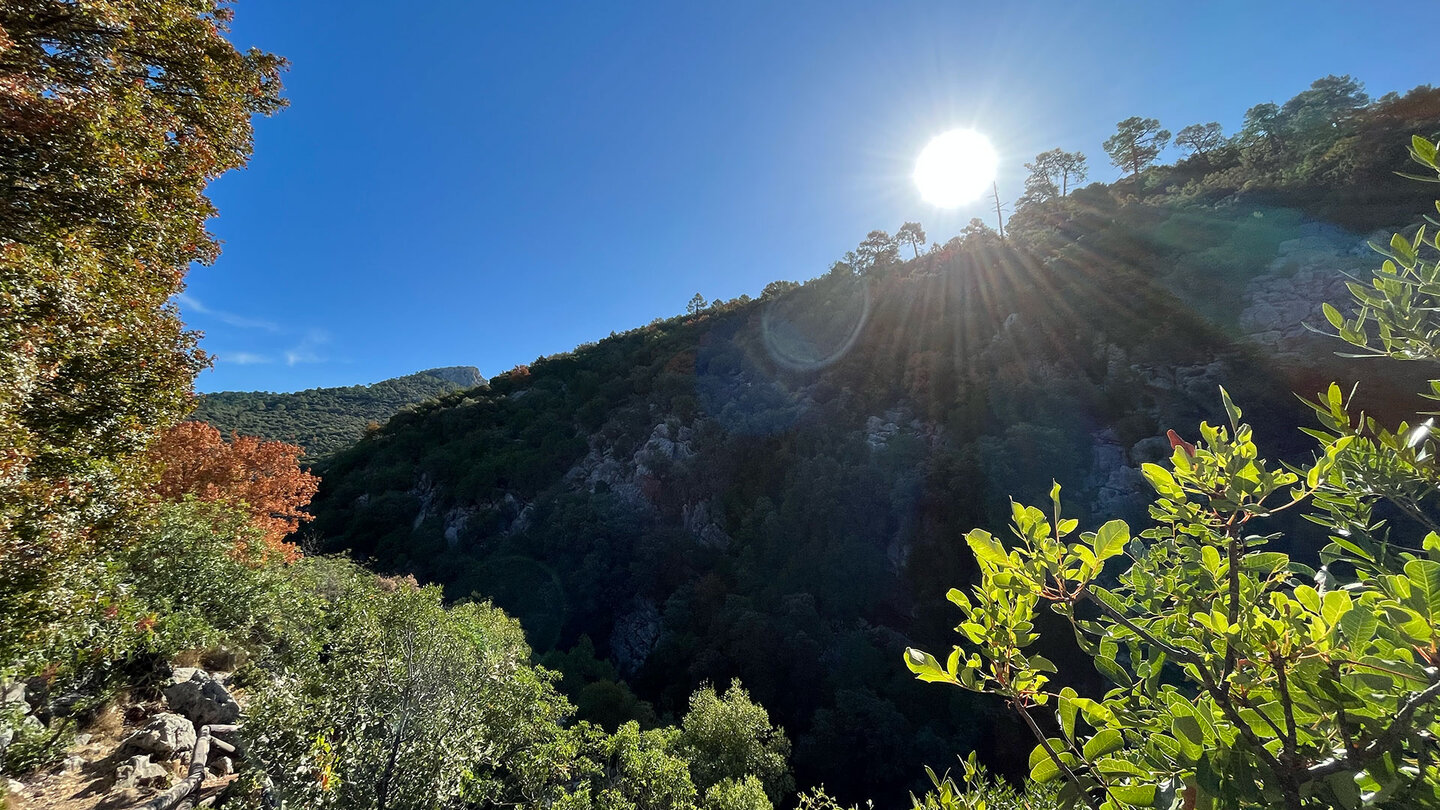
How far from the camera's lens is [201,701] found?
20.0 ft

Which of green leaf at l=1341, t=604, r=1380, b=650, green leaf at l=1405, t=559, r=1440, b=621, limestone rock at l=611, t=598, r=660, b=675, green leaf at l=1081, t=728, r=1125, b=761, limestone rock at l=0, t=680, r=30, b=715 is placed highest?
green leaf at l=1405, t=559, r=1440, b=621

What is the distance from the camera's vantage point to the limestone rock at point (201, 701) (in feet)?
19.8

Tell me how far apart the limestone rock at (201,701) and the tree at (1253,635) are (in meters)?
9.00

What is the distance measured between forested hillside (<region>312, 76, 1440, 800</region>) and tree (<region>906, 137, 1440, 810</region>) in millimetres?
12559

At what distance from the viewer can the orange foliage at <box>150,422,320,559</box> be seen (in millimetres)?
10969

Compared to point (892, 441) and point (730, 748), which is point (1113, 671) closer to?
point (730, 748)

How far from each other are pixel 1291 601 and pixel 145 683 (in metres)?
10.4

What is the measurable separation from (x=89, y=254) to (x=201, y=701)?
5.65m

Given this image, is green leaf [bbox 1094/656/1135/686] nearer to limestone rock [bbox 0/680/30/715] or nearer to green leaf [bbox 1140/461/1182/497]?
green leaf [bbox 1140/461/1182/497]

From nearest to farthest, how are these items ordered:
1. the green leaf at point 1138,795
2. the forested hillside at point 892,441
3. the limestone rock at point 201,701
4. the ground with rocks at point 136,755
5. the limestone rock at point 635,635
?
the green leaf at point 1138,795 → the ground with rocks at point 136,755 → the limestone rock at point 201,701 → the forested hillside at point 892,441 → the limestone rock at point 635,635

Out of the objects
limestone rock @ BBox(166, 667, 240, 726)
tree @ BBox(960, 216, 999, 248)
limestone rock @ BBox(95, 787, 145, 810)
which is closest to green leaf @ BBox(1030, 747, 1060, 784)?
limestone rock @ BBox(95, 787, 145, 810)

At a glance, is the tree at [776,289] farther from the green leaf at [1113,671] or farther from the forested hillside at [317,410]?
the green leaf at [1113,671]

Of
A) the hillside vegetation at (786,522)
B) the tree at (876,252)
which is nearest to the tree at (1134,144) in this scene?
the hillside vegetation at (786,522)

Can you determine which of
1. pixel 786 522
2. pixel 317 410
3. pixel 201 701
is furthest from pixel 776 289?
pixel 317 410
